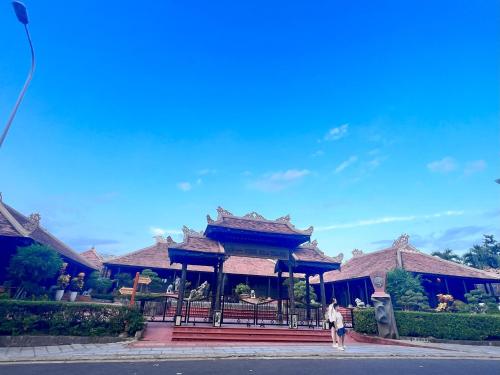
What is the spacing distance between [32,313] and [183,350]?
5.60 meters

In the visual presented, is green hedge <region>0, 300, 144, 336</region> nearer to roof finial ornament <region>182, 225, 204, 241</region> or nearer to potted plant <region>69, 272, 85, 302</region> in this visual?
roof finial ornament <region>182, 225, 204, 241</region>

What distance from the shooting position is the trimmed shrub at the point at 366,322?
13.3 meters

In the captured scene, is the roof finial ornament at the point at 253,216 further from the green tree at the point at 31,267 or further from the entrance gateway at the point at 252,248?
the green tree at the point at 31,267

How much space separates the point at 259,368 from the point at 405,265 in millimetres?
19207

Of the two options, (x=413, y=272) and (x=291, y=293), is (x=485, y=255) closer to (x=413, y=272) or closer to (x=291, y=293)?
(x=413, y=272)

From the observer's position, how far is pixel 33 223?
47.2 ft

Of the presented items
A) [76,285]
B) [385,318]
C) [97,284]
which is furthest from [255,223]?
[97,284]

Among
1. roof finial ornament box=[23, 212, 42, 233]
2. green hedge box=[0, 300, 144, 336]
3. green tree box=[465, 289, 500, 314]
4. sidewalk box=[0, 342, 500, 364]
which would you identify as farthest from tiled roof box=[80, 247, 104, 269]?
green tree box=[465, 289, 500, 314]

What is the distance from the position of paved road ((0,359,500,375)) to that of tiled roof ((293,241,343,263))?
685cm

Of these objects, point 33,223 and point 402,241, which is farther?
point 402,241

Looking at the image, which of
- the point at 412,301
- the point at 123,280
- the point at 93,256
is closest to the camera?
the point at 412,301

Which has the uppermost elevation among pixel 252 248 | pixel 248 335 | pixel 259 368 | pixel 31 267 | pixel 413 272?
pixel 413 272

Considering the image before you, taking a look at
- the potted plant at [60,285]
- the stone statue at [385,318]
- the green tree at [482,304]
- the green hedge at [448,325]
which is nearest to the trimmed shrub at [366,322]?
the stone statue at [385,318]

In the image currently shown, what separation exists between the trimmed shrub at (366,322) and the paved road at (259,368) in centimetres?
534
